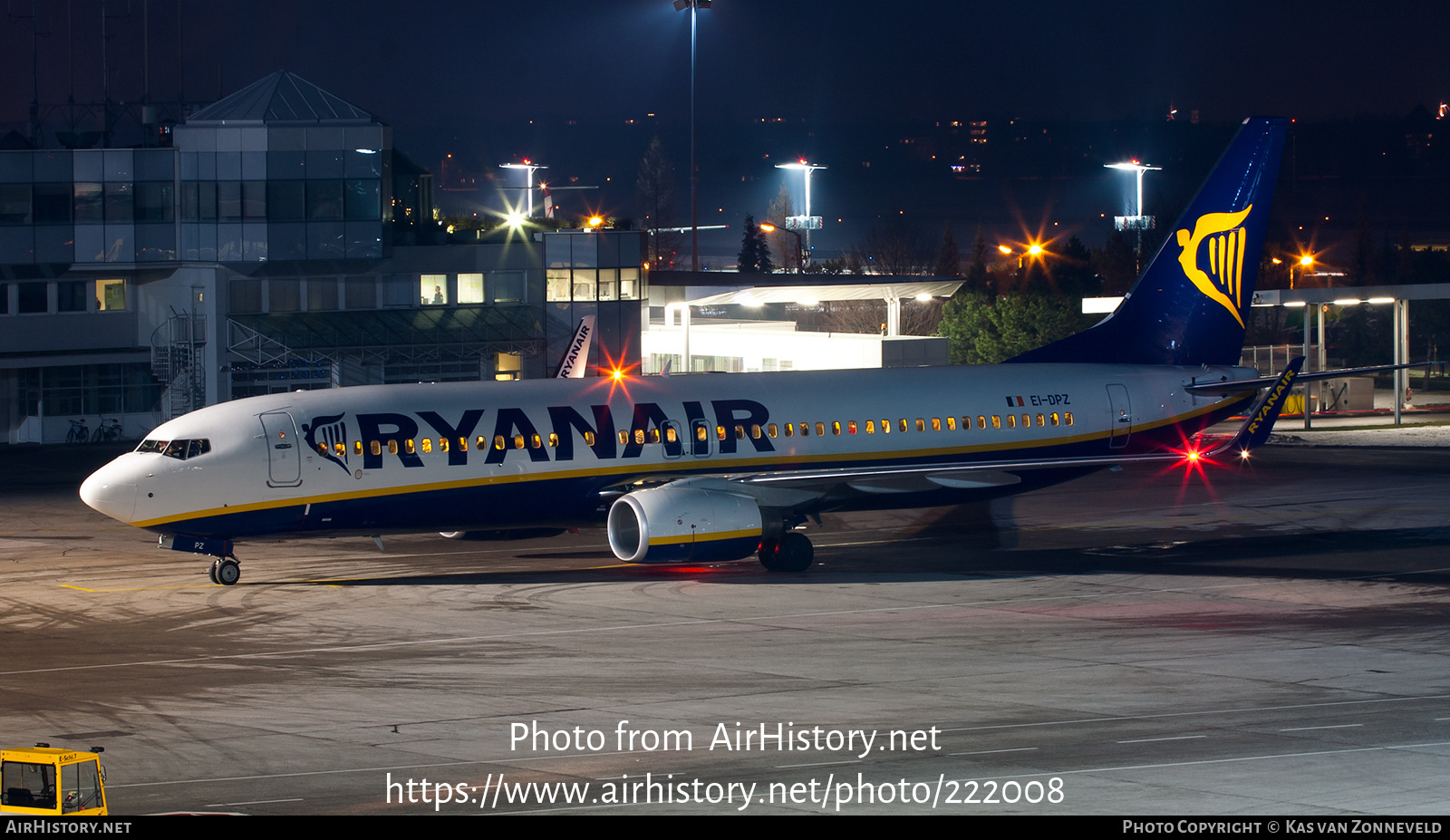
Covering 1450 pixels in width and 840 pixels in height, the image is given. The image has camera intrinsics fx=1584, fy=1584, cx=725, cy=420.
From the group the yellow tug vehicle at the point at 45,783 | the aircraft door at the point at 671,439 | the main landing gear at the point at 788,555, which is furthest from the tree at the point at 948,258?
the yellow tug vehicle at the point at 45,783

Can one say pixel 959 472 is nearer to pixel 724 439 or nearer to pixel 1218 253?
pixel 724 439

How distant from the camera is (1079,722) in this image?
21.6m

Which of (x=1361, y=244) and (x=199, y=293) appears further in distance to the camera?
(x=1361, y=244)

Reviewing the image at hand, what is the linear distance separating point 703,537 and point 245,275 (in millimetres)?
45066

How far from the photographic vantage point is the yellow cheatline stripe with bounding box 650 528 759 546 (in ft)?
113

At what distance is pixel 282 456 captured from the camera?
34.7m

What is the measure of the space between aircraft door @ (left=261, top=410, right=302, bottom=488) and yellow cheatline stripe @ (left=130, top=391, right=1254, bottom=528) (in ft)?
1.46

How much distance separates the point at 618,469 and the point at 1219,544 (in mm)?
15562

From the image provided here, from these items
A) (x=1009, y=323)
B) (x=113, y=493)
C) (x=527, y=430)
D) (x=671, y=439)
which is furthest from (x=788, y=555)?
(x=1009, y=323)

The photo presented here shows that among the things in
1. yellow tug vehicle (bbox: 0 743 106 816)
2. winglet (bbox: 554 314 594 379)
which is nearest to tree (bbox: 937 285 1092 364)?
winglet (bbox: 554 314 594 379)

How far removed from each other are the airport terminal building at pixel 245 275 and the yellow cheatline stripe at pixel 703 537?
1671 inches

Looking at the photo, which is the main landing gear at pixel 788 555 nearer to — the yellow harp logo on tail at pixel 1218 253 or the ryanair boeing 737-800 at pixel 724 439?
the ryanair boeing 737-800 at pixel 724 439
